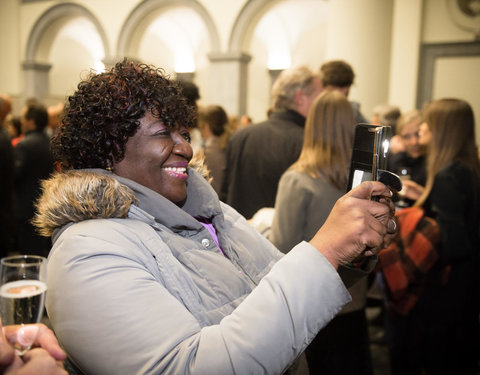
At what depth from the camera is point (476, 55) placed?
23.5ft

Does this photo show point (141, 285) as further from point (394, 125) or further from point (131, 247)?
point (394, 125)

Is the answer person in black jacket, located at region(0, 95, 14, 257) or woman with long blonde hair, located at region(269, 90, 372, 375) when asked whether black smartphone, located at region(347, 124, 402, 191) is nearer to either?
woman with long blonde hair, located at region(269, 90, 372, 375)

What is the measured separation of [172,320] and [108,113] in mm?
623

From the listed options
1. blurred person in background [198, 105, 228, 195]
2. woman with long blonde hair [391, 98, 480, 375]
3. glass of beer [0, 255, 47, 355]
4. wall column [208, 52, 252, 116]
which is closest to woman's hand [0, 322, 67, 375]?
glass of beer [0, 255, 47, 355]

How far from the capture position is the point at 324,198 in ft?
6.95

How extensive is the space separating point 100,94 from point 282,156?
5.89 feet

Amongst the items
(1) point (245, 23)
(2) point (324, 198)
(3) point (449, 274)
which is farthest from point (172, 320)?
(1) point (245, 23)

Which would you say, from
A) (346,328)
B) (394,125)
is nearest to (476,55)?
(394,125)

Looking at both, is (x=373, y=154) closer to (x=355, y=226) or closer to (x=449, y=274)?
(x=355, y=226)

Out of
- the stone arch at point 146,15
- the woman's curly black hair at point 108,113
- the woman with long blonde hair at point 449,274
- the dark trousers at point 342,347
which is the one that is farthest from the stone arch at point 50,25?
the woman's curly black hair at point 108,113

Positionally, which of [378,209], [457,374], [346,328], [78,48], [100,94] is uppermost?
[78,48]

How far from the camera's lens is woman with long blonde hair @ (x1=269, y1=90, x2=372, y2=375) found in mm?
2139

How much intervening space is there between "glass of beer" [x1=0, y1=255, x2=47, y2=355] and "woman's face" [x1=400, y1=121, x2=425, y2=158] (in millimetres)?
3457

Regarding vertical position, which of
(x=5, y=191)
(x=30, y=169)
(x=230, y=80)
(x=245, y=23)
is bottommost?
(x=5, y=191)
